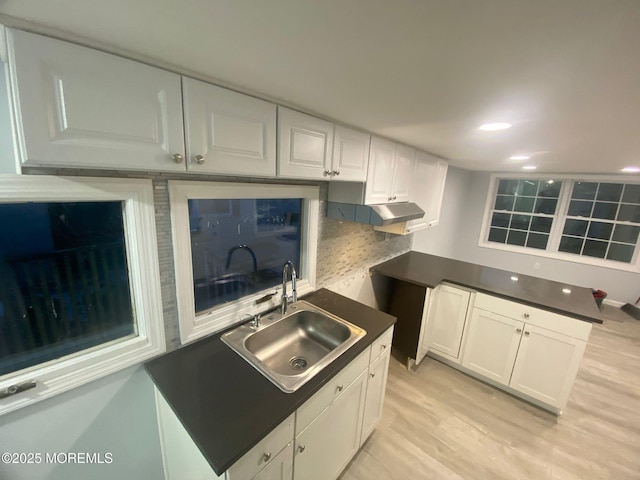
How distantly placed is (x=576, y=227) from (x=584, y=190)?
23.7 inches

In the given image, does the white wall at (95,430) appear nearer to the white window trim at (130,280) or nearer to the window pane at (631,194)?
the white window trim at (130,280)

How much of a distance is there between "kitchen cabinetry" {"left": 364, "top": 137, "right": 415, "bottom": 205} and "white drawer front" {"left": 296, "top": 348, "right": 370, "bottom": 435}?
3.44 ft

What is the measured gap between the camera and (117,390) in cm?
111

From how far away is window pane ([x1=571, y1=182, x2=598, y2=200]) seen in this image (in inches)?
157

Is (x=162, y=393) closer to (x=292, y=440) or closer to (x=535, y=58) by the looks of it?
(x=292, y=440)

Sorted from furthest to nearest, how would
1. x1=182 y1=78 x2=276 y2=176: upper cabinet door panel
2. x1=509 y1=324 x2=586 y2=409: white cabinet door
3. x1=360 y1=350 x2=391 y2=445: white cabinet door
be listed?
x1=509 y1=324 x2=586 y2=409: white cabinet door
x1=360 y1=350 x2=391 y2=445: white cabinet door
x1=182 y1=78 x2=276 y2=176: upper cabinet door panel

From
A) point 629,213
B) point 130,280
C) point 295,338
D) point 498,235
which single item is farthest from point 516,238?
point 130,280

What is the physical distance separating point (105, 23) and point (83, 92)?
0.68ft

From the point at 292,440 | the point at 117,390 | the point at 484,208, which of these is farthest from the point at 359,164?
the point at 484,208

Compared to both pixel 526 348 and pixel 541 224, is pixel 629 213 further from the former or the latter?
pixel 526 348

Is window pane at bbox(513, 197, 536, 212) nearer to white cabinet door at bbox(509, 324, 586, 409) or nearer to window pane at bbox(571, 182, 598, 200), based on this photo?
window pane at bbox(571, 182, 598, 200)

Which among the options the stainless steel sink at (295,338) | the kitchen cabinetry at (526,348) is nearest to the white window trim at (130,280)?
the stainless steel sink at (295,338)

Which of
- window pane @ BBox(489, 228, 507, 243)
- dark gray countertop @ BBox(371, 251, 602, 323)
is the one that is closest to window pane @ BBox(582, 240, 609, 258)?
window pane @ BBox(489, 228, 507, 243)

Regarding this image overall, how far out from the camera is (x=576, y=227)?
13.6 ft
